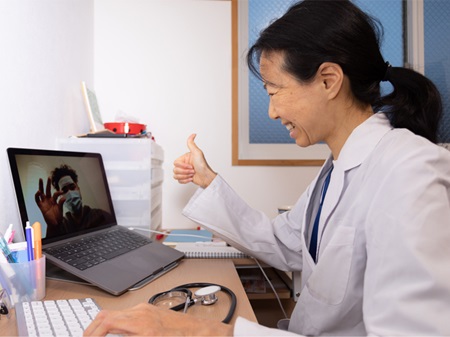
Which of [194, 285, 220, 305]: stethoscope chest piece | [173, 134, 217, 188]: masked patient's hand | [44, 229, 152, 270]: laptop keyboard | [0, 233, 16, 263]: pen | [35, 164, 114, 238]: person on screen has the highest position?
[173, 134, 217, 188]: masked patient's hand

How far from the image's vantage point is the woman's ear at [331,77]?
0.76 meters

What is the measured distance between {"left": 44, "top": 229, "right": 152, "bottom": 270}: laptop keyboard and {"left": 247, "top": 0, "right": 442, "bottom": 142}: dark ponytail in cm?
58

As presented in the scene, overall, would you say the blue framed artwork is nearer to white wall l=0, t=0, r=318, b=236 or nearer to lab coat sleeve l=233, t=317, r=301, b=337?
white wall l=0, t=0, r=318, b=236

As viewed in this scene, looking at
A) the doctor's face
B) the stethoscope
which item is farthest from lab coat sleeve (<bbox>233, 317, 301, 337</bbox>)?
the doctor's face

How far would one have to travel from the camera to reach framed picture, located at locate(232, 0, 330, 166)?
1.65 metres

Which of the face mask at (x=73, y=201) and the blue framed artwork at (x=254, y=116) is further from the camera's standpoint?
the blue framed artwork at (x=254, y=116)

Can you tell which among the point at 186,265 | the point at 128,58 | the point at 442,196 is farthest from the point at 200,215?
the point at 128,58

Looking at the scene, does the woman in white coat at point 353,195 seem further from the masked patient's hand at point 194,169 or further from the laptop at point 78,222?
the laptop at point 78,222

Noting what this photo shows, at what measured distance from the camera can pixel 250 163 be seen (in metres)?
1.66

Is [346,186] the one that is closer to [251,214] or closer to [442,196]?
[442,196]

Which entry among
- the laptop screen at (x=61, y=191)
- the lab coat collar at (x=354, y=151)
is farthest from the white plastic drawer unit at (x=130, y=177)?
the lab coat collar at (x=354, y=151)

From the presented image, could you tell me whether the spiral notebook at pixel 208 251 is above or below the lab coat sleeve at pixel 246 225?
below

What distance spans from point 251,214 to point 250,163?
61cm

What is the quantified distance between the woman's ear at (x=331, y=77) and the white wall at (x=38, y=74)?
2.29ft
